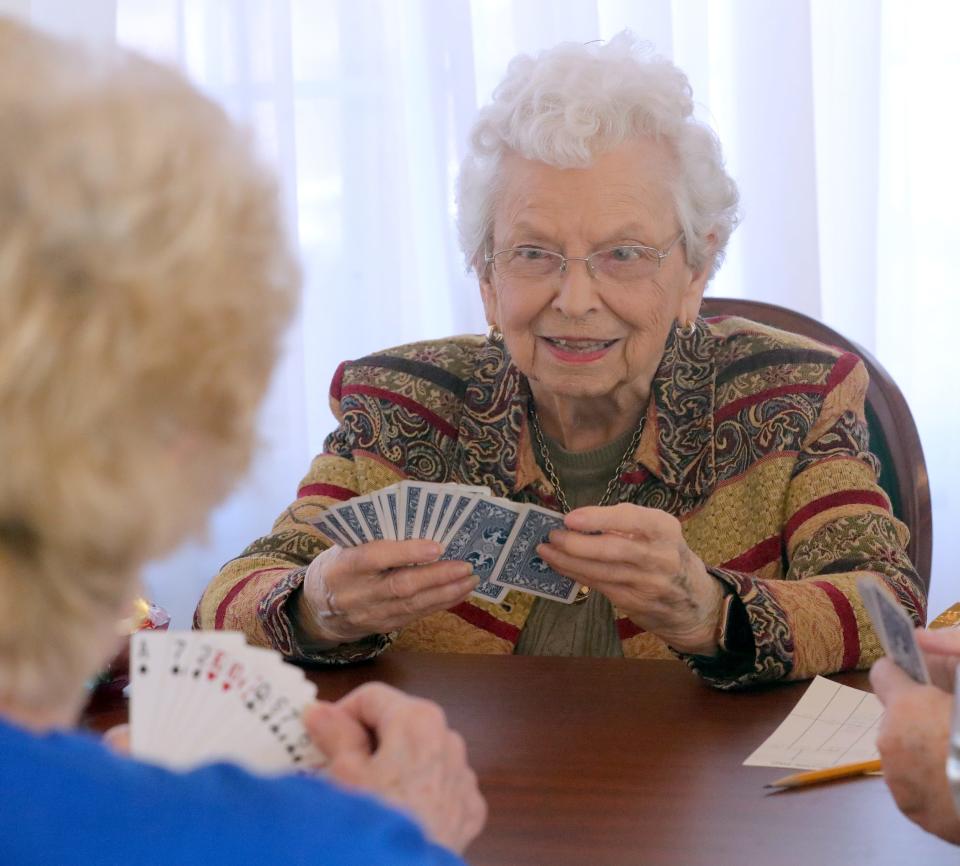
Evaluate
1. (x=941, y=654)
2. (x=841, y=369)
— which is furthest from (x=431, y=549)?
(x=841, y=369)

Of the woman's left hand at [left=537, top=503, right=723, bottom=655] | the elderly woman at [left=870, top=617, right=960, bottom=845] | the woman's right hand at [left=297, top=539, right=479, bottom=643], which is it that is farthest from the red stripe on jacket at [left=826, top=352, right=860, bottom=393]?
the elderly woman at [left=870, top=617, right=960, bottom=845]

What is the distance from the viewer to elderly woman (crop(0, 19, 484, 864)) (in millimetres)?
690

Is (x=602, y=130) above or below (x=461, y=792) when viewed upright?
above

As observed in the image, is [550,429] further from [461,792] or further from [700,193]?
[461,792]

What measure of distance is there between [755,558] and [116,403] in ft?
5.32

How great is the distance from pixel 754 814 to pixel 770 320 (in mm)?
1539

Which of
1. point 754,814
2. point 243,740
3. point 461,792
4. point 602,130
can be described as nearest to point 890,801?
point 754,814

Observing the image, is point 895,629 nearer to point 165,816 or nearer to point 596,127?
point 165,816

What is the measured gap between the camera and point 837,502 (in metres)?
2.08

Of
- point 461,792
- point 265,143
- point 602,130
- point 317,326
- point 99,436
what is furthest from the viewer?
point 317,326

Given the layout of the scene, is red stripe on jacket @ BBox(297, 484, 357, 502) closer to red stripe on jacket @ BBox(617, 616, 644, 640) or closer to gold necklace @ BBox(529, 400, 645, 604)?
gold necklace @ BBox(529, 400, 645, 604)

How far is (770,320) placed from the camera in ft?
8.73

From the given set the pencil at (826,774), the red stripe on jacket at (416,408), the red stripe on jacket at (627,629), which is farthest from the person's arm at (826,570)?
the red stripe on jacket at (416,408)

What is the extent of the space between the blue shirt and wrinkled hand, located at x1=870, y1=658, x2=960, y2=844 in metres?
0.59
